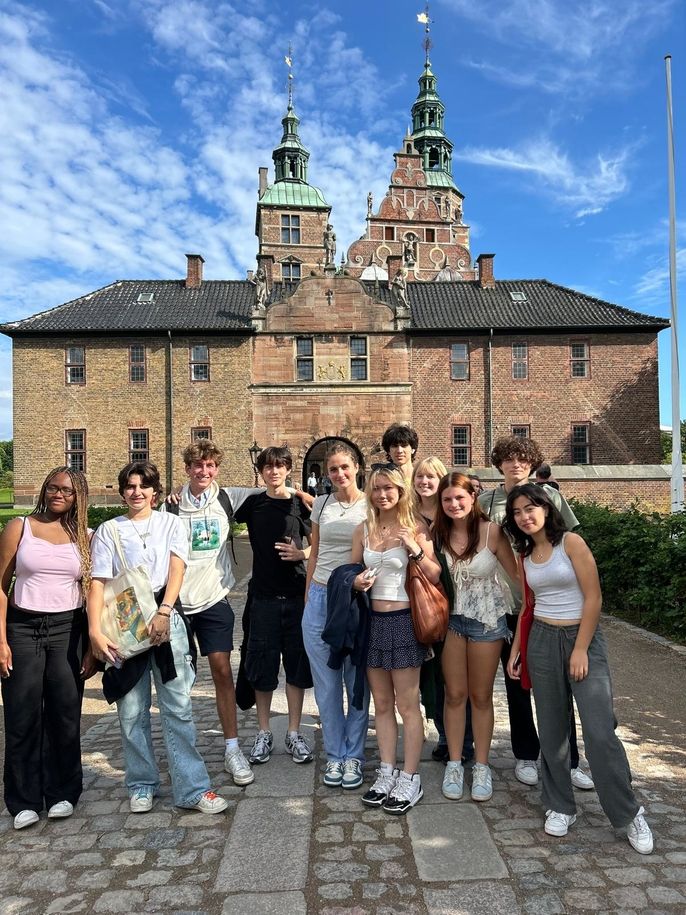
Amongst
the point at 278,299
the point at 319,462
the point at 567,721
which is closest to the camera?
the point at 567,721

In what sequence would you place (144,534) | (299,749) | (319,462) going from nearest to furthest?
1. (144,534)
2. (299,749)
3. (319,462)

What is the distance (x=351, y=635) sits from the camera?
11.9 ft

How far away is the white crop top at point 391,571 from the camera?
3.67 meters

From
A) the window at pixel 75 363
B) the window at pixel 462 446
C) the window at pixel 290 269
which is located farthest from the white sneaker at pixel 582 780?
the window at pixel 290 269

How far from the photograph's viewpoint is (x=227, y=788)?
3.92 metres

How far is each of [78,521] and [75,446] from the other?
23.5 metres

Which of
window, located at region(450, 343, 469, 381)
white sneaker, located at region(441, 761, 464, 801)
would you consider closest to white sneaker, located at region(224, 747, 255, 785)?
white sneaker, located at region(441, 761, 464, 801)

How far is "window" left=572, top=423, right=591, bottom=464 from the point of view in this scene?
83.2 feet

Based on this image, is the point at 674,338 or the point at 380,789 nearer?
the point at 380,789

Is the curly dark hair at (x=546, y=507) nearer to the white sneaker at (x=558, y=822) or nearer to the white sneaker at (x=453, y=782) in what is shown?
the white sneaker at (x=558, y=822)

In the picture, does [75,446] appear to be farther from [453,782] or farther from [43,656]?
[453,782]

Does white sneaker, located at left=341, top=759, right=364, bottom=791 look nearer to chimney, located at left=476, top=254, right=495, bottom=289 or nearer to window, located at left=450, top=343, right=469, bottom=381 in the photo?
window, located at left=450, top=343, right=469, bottom=381

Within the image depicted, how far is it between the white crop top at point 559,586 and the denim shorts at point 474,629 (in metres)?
0.41

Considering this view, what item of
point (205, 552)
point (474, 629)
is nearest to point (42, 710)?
point (205, 552)
